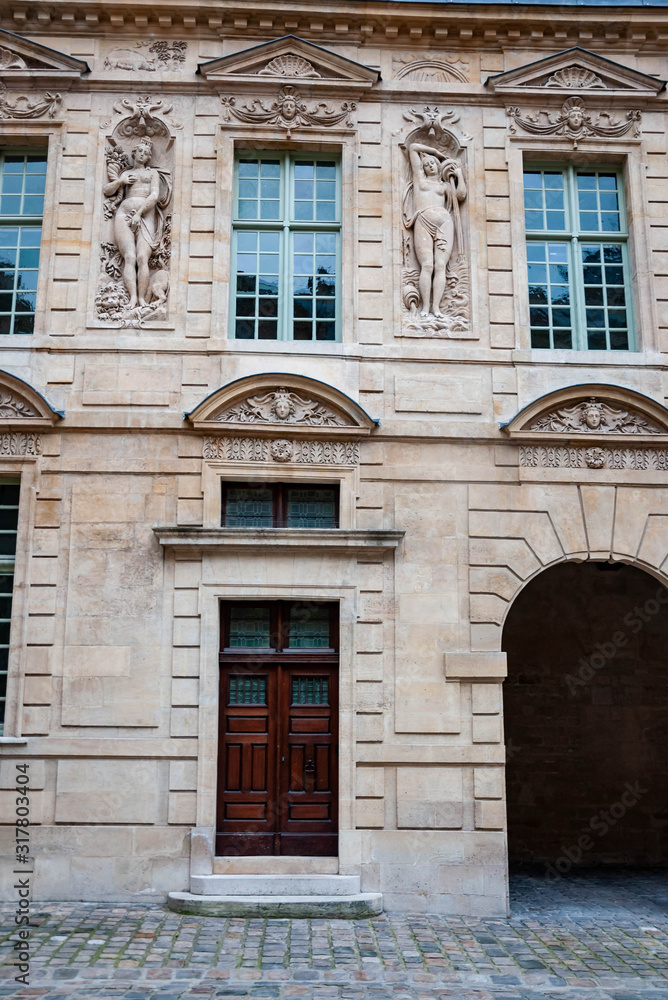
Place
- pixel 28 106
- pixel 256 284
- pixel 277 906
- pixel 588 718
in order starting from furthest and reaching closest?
1. pixel 588 718
2. pixel 28 106
3. pixel 256 284
4. pixel 277 906

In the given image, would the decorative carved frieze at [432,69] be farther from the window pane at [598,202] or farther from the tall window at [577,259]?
the window pane at [598,202]

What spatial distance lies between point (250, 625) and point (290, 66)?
239 inches

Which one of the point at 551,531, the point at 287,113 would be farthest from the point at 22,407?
the point at 551,531

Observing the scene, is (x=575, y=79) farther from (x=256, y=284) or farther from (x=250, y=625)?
(x=250, y=625)

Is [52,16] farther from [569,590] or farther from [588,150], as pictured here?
[569,590]

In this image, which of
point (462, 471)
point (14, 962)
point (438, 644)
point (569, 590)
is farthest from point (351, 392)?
point (14, 962)

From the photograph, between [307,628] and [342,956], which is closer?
[342,956]

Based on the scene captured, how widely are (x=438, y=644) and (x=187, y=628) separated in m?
2.42

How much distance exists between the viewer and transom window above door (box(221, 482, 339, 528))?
30.0 ft

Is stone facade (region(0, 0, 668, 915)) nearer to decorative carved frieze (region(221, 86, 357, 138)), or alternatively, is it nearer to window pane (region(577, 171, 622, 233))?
decorative carved frieze (region(221, 86, 357, 138))

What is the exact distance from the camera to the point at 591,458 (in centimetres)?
920

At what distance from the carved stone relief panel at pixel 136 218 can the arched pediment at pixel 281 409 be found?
1.21 m

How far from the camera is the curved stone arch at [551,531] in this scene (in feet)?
29.5

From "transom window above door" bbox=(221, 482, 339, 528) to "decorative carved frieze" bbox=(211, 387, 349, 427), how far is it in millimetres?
643
